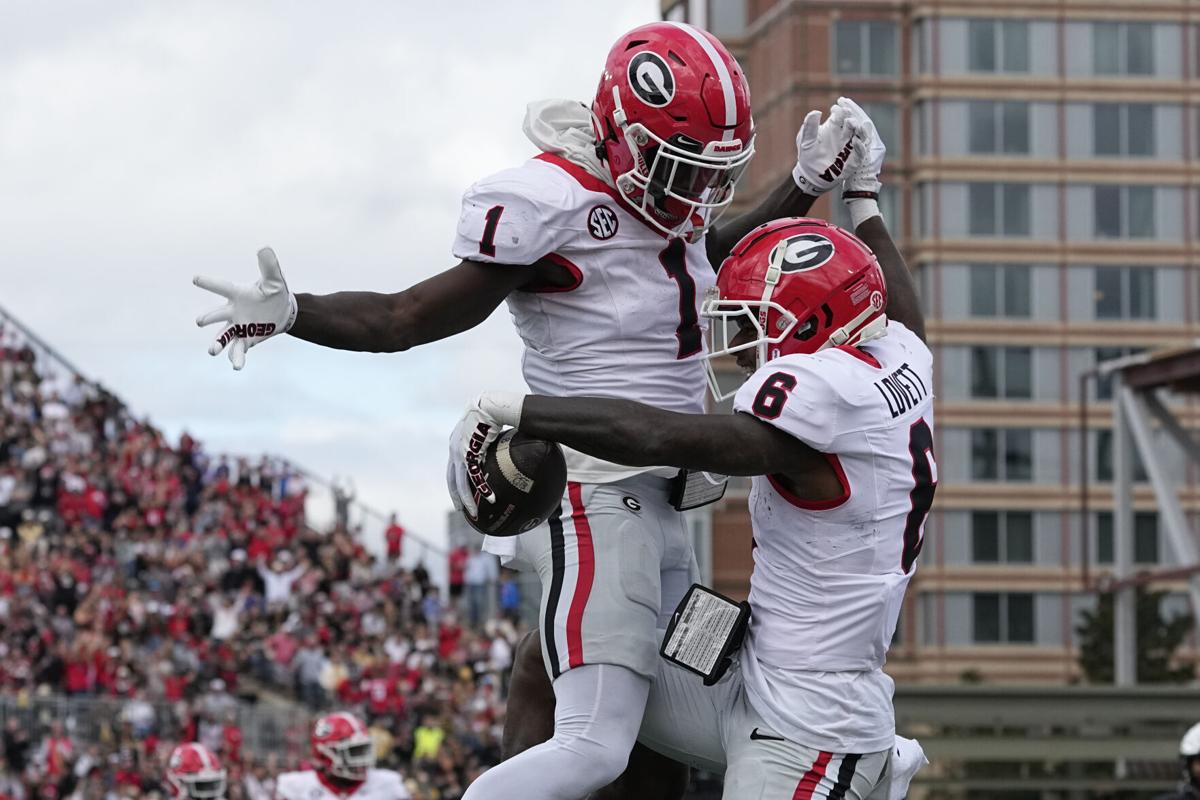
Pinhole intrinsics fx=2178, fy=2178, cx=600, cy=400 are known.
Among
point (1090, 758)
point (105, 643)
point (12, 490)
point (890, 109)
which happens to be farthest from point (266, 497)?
point (890, 109)

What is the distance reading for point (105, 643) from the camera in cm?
2491

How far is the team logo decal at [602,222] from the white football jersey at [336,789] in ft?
22.5

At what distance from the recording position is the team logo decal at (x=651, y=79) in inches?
243

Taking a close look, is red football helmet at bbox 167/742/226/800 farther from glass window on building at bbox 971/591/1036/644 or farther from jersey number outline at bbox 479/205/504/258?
glass window on building at bbox 971/591/1036/644

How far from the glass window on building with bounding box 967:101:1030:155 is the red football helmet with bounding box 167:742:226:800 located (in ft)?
173

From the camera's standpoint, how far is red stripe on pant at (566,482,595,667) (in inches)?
243

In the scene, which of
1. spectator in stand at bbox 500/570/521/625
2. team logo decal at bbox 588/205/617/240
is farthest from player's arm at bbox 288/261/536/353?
spectator in stand at bbox 500/570/521/625

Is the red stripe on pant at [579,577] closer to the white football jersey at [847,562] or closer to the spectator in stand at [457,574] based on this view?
the white football jersey at [847,562]

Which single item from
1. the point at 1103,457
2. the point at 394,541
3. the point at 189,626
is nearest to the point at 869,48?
the point at 1103,457

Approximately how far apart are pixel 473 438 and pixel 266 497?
2876 cm

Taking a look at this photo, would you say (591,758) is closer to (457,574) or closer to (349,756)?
(349,756)

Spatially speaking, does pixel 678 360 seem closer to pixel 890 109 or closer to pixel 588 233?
pixel 588 233

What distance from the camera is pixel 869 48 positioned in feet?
A: 203

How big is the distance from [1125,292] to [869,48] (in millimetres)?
10827
